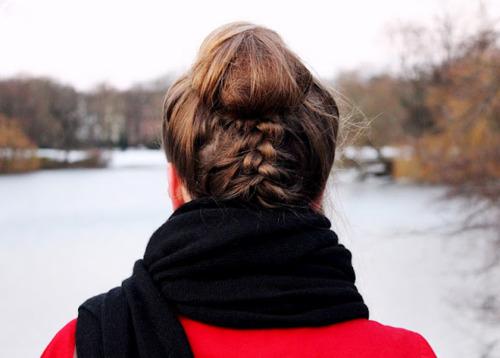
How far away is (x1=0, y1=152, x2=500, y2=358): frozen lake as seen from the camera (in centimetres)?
623

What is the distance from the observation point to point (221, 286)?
0.60 m

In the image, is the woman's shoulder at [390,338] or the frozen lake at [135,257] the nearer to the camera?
the woman's shoulder at [390,338]

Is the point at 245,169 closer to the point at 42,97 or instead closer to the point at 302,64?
the point at 302,64

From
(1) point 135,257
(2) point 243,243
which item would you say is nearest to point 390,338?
(2) point 243,243

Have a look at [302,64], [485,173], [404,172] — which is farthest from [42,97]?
[302,64]

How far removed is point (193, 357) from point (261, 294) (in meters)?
0.09

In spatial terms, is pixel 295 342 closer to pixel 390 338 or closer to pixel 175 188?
pixel 390 338

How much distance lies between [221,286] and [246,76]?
229 mm

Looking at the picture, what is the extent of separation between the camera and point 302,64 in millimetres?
671

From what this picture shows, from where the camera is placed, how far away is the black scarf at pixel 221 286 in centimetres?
59

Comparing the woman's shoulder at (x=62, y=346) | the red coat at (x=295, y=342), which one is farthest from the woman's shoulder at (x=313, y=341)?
the woman's shoulder at (x=62, y=346)

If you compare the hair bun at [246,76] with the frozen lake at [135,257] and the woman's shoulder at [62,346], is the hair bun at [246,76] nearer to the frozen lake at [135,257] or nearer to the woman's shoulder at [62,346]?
the woman's shoulder at [62,346]

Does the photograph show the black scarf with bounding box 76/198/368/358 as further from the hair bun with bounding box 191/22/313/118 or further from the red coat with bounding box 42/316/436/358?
the hair bun with bounding box 191/22/313/118

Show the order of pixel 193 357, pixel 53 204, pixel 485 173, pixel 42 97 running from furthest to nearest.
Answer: pixel 42 97
pixel 53 204
pixel 485 173
pixel 193 357
